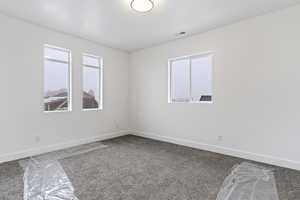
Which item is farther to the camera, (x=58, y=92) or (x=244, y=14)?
(x=58, y=92)

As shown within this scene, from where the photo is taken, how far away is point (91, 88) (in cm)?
445

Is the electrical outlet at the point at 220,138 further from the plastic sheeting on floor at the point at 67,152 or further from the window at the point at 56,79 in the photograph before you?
the window at the point at 56,79

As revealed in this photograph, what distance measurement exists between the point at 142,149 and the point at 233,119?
2.06m

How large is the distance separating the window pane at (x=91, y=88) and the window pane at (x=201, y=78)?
2598 millimetres

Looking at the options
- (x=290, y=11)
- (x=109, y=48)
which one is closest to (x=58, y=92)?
(x=109, y=48)

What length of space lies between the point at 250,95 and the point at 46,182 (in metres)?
3.63

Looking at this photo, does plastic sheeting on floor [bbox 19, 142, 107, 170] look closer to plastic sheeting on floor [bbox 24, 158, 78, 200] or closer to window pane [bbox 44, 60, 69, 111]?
plastic sheeting on floor [bbox 24, 158, 78, 200]

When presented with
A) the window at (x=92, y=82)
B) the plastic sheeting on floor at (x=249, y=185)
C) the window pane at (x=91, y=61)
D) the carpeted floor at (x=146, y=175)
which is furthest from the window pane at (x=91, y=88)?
the plastic sheeting on floor at (x=249, y=185)

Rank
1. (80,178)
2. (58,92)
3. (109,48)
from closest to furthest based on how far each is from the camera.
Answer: (80,178) → (58,92) → (109,48)

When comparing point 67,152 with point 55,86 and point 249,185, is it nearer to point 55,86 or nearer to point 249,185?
point 55,86

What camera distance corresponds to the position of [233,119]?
130 inches

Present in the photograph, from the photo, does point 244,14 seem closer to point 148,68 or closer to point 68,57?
point 148,68

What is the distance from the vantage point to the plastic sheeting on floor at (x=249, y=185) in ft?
6.36

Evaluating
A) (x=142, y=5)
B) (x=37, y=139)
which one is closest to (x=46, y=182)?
(x=37, y=139)
